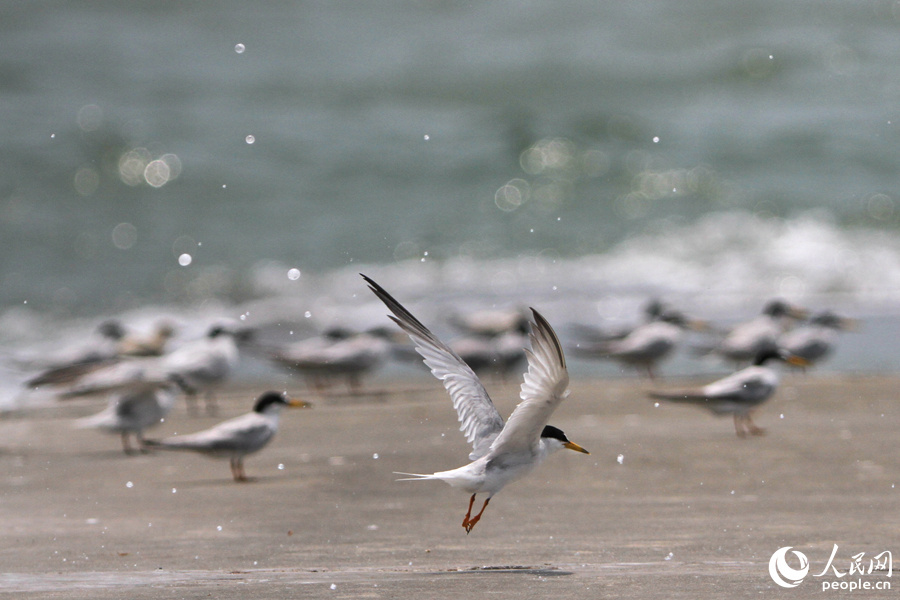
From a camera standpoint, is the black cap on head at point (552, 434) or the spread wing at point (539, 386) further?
the black cap on head at point (552, 434)

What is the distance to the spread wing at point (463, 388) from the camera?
13.6 feet

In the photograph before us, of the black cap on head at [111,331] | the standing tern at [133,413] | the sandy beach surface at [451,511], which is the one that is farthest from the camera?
the black cap on head at [111,331]

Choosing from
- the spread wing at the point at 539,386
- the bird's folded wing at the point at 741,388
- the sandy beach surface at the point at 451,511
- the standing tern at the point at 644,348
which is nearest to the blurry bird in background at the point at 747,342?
the standing tern at the point at 644,348

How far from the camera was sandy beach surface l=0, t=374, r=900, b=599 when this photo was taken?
3.75 m

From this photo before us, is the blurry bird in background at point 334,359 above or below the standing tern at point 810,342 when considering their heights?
below

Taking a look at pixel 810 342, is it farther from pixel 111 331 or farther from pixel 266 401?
pixel 111 331

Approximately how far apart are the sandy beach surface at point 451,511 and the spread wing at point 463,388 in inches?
16.6

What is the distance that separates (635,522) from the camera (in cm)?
469

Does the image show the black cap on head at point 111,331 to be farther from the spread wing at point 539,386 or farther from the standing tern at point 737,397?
the spread wing at point 539,386

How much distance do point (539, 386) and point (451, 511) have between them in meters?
1.59

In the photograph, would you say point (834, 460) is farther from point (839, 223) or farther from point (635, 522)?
point (839, 223)

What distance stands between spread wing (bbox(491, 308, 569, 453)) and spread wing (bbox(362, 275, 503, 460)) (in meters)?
0.19

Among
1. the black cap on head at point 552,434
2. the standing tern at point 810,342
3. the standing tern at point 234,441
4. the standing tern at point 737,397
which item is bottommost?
the standing tern at point 810,342

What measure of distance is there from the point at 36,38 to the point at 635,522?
22.5 m
